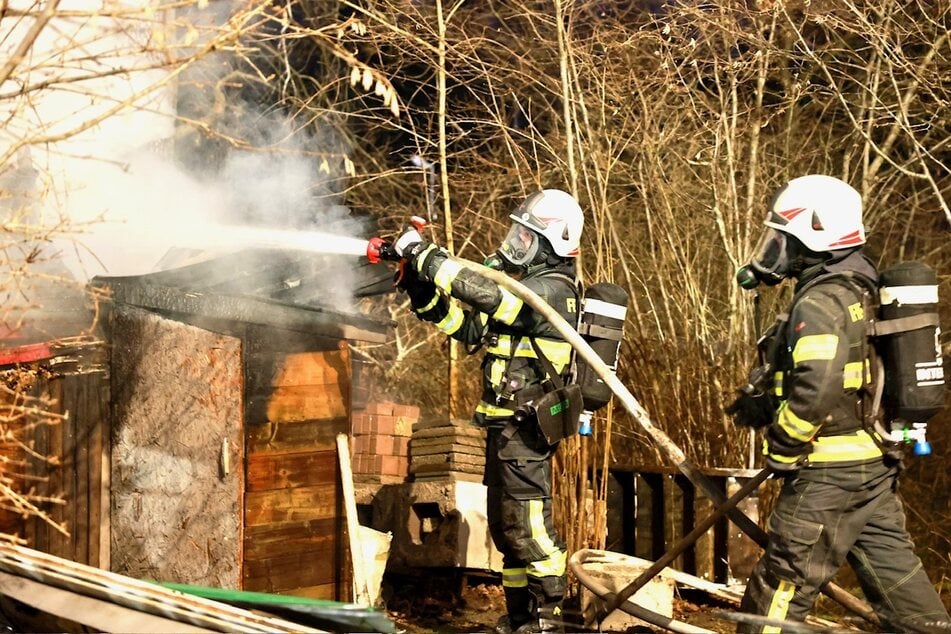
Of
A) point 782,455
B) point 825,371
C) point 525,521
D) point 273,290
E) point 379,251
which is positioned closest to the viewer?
point 825,371

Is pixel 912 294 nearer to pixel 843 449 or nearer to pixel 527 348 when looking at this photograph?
pixel 843 449

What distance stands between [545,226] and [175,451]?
8.67 ft

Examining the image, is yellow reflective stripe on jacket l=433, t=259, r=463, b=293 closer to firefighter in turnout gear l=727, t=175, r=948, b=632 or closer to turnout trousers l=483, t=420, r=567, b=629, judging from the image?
turnout trousers l=483, t=420, r=567, b=629

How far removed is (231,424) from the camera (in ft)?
22.1

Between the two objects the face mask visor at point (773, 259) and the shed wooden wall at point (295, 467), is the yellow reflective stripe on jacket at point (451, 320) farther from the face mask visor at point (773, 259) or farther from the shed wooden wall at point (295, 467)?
the face mask visor at point (773, 259)

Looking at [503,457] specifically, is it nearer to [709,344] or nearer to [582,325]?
[582,325]

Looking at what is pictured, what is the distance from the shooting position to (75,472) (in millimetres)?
6285

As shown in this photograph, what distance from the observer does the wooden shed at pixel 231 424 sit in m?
6.47

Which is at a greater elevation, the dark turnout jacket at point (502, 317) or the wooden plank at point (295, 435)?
the dark turnout jacket at point (502, 317)

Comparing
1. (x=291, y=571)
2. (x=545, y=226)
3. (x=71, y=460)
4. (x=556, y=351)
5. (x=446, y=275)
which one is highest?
(x=545, y=226)

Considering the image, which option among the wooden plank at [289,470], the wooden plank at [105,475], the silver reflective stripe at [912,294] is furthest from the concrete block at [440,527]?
the silver reflective stripe at [912,294]

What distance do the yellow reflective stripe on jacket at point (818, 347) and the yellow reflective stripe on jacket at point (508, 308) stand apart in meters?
1.85

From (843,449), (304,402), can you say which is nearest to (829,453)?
(843,449)

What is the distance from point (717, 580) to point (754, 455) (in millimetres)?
1325
